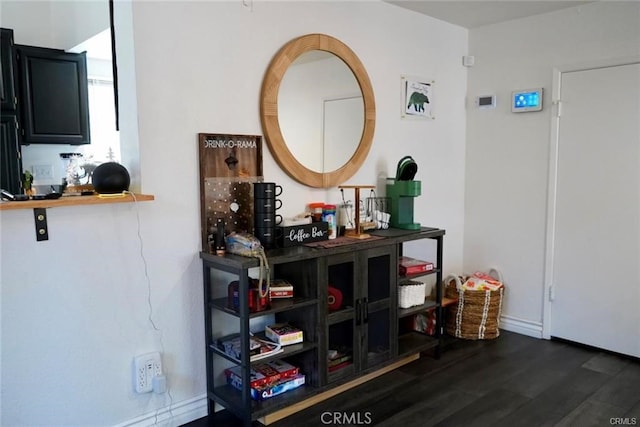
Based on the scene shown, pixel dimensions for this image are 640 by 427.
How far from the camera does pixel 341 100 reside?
3.01 m

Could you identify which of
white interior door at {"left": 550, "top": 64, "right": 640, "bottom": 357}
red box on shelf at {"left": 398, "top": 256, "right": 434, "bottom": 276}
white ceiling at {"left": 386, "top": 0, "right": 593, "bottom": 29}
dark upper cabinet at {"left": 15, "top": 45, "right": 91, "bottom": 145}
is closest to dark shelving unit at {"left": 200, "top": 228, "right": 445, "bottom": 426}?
red box on shelf at {"left": 398, "top": 256, "right": 434, "bottom": 276}

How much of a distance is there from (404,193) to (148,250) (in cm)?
159

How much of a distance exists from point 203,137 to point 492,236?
2.40 m

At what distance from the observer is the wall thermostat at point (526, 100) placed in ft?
11.3

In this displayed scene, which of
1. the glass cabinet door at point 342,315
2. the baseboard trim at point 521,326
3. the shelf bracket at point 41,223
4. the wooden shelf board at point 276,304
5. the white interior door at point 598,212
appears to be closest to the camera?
the shelf bracket at point 41,223

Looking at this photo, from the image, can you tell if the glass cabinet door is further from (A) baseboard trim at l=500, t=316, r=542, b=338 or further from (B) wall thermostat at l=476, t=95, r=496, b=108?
(B) wall thermostat at l=476, t=95, r=496, b=108

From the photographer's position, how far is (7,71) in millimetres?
3039

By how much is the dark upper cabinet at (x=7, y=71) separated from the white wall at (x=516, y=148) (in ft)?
10.3

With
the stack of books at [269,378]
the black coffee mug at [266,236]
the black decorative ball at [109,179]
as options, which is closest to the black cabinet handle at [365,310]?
the stack of books at [269,378]

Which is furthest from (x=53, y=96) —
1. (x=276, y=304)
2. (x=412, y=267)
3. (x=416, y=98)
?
(x=412, y=267)

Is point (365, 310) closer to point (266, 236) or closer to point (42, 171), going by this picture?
point (266, 236)

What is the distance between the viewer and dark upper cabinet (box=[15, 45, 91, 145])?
→ 319cm

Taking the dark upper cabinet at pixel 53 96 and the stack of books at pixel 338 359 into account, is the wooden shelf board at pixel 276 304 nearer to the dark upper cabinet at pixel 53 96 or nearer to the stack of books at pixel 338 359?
the stack of books at pixel 338 359

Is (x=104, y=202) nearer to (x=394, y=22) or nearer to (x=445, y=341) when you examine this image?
(x=394, y=22)
